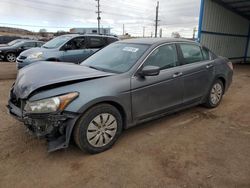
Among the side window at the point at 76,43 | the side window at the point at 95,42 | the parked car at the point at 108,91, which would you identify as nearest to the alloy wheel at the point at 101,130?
the parked car at the point at 108,91

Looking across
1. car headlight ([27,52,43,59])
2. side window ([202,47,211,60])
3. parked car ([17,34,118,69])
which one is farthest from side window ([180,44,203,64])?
car headlight ([27,52,43,59])

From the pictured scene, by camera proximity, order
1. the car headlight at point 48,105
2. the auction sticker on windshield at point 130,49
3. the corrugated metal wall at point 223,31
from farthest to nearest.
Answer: the corrugated metal wall at point 223,31 → the auction sticker on windshield at point 130,49 → the car headlight at point 48,105

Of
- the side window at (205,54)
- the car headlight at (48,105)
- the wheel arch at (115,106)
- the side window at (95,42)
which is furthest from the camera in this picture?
the side window at (95,42)

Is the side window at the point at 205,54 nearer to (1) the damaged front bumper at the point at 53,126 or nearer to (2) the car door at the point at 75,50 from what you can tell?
(1) the damaged front bumper at the point at 53,126

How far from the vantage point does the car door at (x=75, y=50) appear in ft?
24.8

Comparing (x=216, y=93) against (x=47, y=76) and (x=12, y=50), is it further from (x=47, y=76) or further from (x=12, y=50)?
(x=12, y=50)

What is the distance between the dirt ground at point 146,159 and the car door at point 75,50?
3.93 metres

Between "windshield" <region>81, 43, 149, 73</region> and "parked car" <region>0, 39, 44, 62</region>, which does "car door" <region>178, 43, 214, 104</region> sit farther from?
"parked car" <region>0, 39, 44, 62</region>

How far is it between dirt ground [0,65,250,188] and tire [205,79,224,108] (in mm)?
738

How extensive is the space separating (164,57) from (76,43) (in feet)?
16.7

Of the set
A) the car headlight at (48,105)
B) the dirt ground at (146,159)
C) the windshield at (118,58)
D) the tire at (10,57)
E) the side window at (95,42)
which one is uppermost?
the side window at (95,42)

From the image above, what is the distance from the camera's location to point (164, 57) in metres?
3.68

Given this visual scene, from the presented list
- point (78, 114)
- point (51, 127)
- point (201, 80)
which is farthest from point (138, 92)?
point (201, 80)

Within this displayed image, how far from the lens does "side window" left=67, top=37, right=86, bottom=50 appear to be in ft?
25.5
